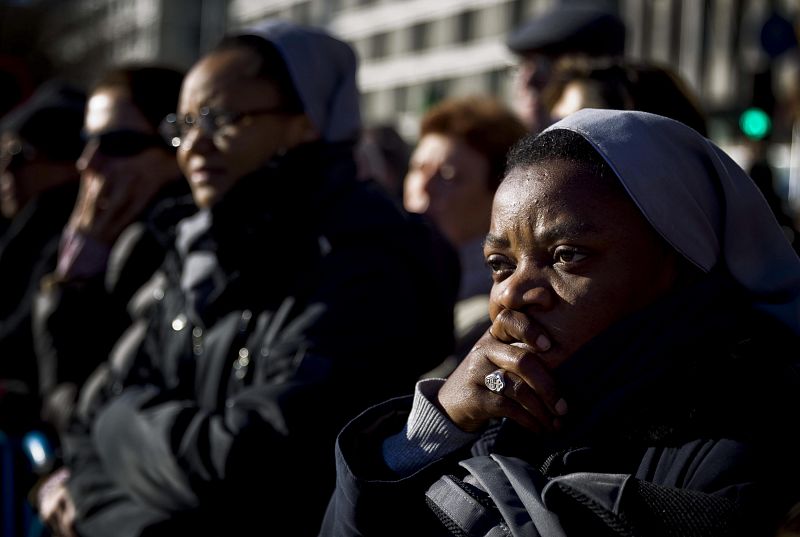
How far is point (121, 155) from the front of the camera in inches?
191

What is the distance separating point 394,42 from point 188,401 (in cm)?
5163

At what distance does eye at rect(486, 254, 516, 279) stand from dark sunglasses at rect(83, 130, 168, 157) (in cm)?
286

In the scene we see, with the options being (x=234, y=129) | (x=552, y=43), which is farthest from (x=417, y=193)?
(x=234, y=129)

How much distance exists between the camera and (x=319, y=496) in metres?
3.18

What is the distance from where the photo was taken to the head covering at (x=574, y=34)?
5.20m

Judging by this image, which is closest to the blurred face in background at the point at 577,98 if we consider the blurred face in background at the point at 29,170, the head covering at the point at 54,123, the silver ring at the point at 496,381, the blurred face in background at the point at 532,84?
the blurred face in background at the point at 532,84

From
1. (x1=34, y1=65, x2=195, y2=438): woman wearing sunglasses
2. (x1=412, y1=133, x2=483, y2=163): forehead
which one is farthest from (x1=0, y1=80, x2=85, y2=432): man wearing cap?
(x1=412, y1=133, x2=483, y2=163): forehead

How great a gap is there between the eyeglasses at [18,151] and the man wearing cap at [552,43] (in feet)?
8.23

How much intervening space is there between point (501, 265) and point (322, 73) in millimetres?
1705

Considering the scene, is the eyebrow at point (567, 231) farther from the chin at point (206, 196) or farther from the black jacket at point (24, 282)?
the black jacket at point (24, 282)

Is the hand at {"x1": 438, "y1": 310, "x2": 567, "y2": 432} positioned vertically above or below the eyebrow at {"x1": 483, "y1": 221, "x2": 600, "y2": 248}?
below

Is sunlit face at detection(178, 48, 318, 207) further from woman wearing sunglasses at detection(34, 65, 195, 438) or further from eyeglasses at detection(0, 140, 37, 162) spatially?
eyeglasses at detection(0, 140, 37, 162)

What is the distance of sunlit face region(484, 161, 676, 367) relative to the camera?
2.14 metres


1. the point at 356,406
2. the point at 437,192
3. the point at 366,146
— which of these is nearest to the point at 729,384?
the point at 356,406
